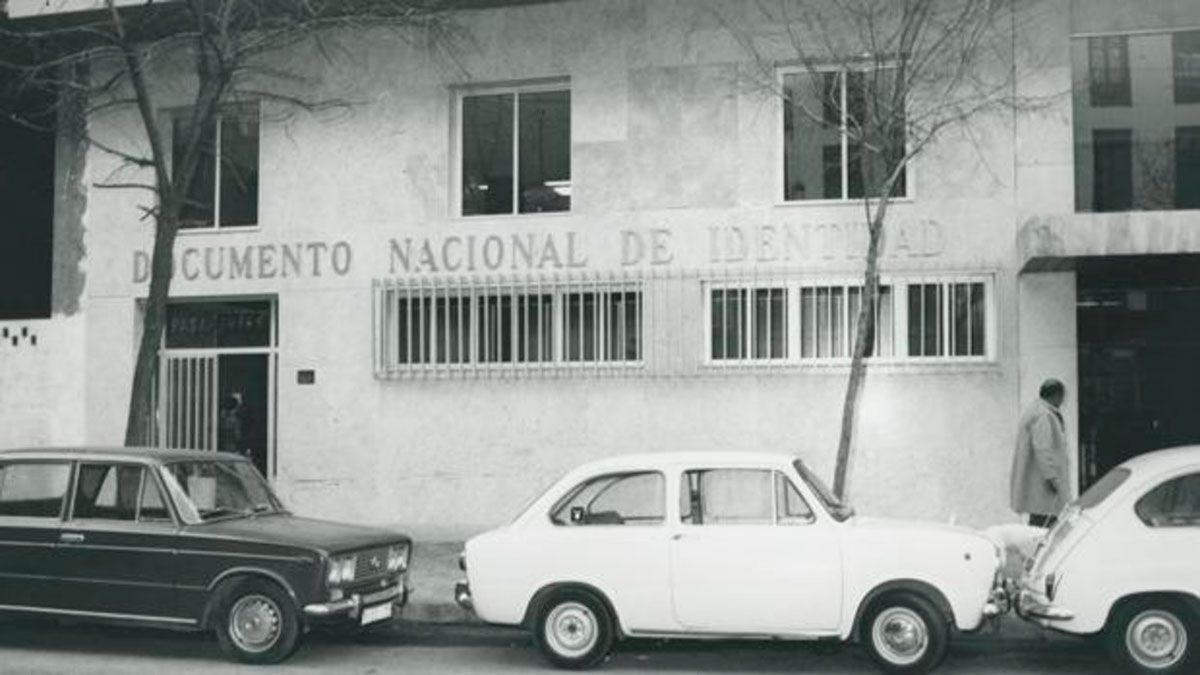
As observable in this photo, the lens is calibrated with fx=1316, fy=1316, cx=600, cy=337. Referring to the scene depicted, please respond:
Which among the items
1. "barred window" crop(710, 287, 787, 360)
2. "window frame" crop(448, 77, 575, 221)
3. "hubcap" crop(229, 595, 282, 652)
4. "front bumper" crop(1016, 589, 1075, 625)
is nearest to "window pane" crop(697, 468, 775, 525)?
"front bumper" crop(1016, 589, 1075, 625)

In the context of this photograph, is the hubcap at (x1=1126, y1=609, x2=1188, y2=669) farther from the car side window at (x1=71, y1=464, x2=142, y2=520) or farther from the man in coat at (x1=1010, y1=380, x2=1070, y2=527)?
the car side window at (x1=71, y1=464, x2=142, y2=520)

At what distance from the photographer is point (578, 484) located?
29.7 feet

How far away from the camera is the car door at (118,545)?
9164 millimetres

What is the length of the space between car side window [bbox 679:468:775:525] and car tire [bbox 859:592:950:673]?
92 cm

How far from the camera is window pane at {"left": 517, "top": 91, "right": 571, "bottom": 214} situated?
14984 mm

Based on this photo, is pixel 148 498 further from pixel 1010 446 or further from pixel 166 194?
pixel 1010 446

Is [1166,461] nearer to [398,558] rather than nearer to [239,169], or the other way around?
[398,558]

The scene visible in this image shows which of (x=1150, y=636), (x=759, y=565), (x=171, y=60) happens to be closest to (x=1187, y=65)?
(x=1150, y=636)

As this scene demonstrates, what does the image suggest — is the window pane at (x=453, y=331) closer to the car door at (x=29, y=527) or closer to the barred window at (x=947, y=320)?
the barred window at (x=947, y=320)

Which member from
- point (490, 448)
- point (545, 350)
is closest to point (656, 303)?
point (545, 350)

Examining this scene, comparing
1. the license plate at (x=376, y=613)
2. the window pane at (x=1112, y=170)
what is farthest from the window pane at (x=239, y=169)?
the window pane at (x=1112, y=170)

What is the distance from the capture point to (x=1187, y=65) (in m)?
13.2

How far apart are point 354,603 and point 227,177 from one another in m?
8.51

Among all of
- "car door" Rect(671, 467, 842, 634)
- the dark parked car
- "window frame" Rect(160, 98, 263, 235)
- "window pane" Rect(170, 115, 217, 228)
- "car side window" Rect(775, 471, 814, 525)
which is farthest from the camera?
"window pane" Rect(170, 115, 217, 228)
